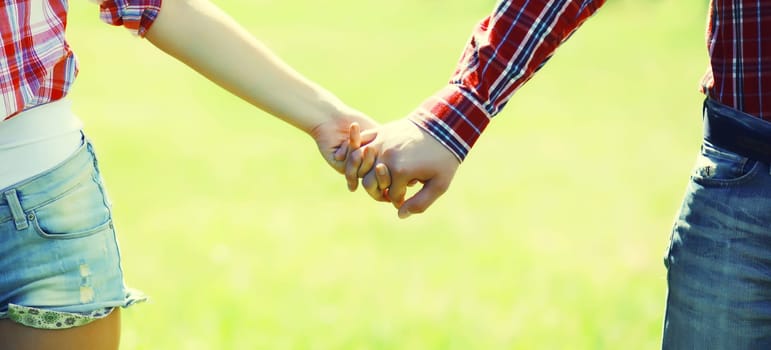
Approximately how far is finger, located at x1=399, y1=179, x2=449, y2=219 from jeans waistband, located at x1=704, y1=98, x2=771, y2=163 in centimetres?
83

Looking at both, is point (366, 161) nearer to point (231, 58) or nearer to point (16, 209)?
point (231, 58)

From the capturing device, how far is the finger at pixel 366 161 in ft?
9.53

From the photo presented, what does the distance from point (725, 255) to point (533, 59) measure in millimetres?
718

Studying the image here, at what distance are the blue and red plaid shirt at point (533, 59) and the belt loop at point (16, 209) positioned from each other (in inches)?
43.4

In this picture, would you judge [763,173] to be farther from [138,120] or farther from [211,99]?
[211,99]

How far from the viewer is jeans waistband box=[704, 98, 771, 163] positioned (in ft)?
6.95

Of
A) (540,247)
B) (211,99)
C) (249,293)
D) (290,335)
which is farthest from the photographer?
(211,99)

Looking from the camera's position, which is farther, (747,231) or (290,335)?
(290,335)

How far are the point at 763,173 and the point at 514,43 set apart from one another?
2.37 ft

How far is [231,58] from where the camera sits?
2.55 meters

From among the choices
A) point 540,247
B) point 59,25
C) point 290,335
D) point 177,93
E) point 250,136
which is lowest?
point 177,93

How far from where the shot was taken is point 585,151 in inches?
359

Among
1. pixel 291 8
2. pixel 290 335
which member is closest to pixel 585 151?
pixel 290 335

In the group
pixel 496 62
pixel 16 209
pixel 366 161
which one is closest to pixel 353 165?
pixel 366 161
